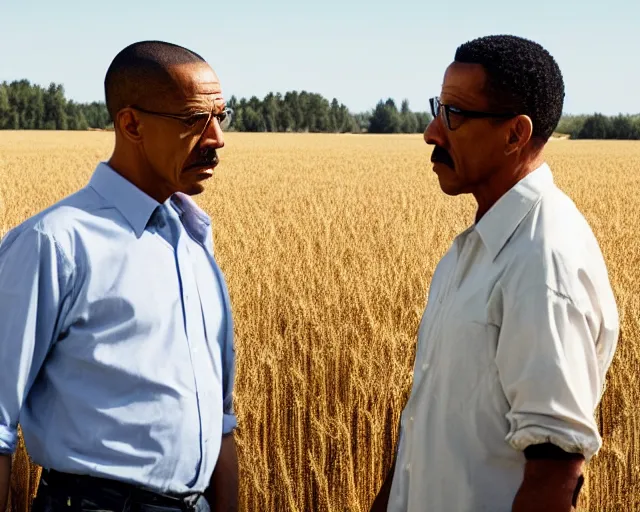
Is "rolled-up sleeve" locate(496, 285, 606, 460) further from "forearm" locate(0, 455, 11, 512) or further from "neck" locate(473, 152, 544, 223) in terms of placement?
"forearm" locate(0, 455, 11, 512)

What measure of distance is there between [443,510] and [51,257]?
77cm

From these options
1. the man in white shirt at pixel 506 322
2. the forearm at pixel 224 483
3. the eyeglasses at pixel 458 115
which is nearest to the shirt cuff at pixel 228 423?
the forearm at pixel 224 483

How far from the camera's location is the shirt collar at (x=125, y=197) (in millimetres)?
1660

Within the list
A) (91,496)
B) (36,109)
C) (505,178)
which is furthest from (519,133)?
(36,109)

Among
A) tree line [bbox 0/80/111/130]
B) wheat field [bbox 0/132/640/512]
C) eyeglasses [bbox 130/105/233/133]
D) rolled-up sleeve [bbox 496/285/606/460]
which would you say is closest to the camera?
rolled-up sleeve [bbox 496/285/606/460]

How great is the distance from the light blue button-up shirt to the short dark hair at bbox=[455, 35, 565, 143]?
645 millimetres

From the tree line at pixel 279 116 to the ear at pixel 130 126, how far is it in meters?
66.6

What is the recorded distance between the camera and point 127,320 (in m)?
1.59

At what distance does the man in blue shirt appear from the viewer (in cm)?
153

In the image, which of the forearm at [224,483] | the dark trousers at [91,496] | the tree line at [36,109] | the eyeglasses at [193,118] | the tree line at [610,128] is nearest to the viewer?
the dark trousers at [91,496]

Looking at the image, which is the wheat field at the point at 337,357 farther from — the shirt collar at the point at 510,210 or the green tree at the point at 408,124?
the green tree at the point at 408,124

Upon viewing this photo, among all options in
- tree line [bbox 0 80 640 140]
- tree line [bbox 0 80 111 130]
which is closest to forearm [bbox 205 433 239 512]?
tree line [bbox 0 80 640 140]

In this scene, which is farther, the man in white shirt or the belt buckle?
the belt buckle

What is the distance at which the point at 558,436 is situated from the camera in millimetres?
1330
